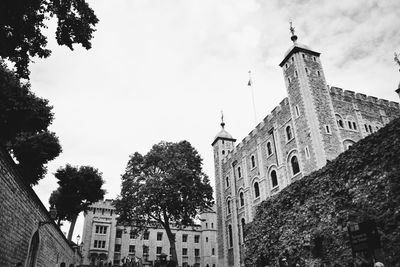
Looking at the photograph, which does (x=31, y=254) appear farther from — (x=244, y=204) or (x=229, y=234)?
(x=229, y=234)

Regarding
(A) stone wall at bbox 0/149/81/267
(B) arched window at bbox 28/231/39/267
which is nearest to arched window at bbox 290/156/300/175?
(A) stone wall at bbox 0/149/81/267

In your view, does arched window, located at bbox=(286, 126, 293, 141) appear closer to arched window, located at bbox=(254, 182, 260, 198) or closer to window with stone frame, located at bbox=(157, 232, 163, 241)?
arched window, located at bbox=(254, 182, 260, 198)

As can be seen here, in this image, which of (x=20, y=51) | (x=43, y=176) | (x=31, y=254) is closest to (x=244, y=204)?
(x=43, y=176)

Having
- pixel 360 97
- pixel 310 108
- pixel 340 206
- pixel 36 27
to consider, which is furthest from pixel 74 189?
pixel 360 97

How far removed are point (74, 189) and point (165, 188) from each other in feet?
44.4

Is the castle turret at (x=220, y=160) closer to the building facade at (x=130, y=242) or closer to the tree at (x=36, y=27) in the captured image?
the building facade at (x=130, y=242)

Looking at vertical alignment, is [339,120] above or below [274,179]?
above

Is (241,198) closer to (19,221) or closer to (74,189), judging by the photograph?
(74,189)

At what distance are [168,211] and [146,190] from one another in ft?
9.79

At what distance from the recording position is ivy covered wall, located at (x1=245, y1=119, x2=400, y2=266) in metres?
8.23

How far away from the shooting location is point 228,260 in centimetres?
3158

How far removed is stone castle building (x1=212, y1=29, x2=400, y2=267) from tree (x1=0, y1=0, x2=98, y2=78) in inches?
694

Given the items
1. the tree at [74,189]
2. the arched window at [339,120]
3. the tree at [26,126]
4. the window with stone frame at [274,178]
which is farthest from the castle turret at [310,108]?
the tree at [74,189]

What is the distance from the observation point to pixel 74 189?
108 feet
